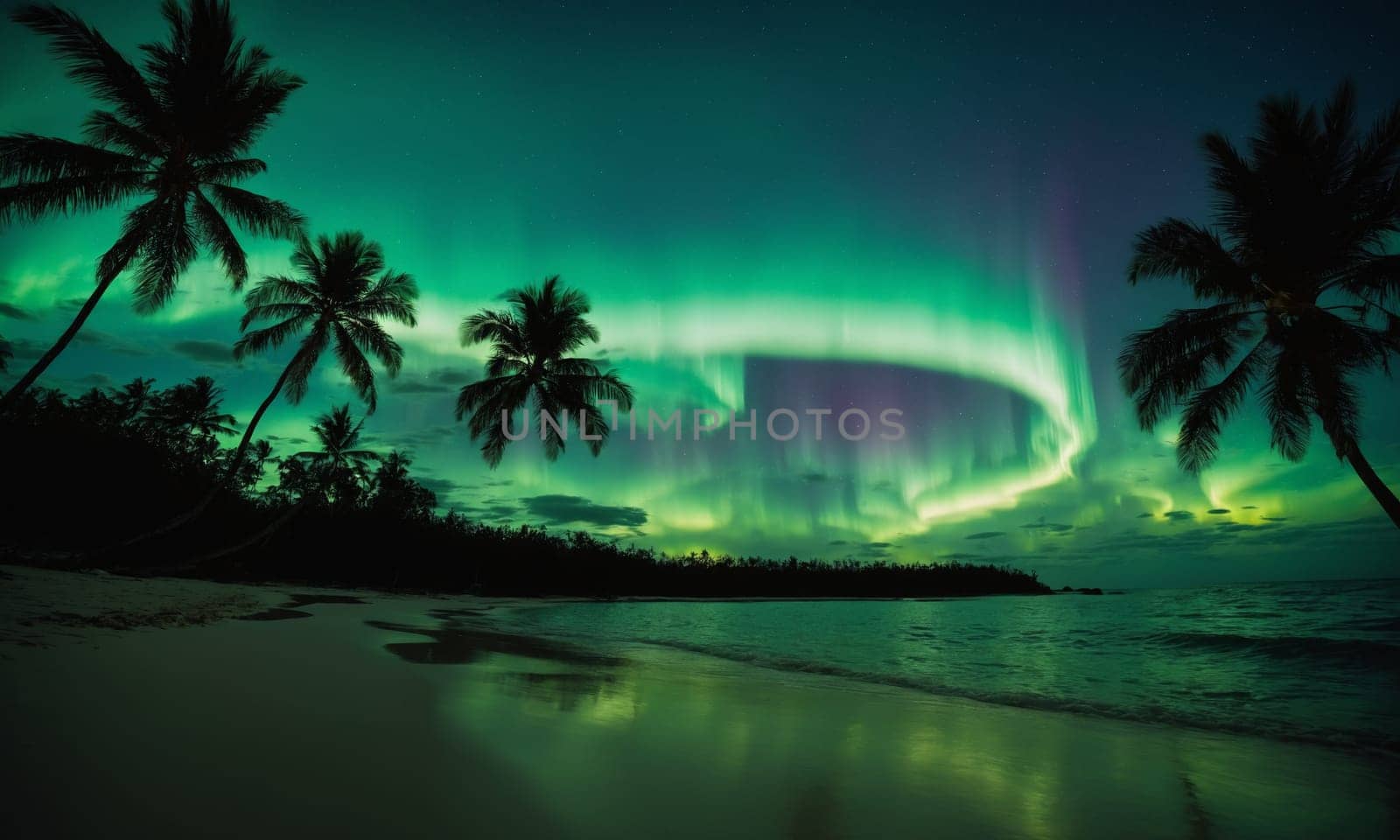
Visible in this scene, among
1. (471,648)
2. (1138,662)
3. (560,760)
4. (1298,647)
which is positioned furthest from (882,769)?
(1298,647)

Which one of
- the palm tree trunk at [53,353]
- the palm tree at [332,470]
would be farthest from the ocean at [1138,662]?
the palm tree at [332,470]

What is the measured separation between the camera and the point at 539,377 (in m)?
25.9

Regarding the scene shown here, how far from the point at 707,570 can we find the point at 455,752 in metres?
57.0

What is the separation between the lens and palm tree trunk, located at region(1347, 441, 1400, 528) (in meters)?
12.9

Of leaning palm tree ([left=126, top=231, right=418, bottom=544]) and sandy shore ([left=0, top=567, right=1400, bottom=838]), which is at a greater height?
leaning palm tree ([left=126, top=231, right=418, bottom=544])

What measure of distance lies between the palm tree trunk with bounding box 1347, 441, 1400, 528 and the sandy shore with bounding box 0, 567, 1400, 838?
1321 cm

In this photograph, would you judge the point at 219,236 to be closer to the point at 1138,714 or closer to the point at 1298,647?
the point at 1138,714

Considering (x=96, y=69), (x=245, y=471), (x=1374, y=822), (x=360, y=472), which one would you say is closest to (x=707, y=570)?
(x=360, y=472)

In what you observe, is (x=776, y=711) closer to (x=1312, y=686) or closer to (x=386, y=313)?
(x=1312, y=686)

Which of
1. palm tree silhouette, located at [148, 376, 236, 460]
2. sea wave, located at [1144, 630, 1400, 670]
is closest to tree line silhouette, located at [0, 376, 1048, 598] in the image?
palm tree silhouette, located at [148, 376, 236, 460]

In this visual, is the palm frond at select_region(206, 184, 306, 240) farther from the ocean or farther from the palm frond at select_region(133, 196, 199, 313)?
the ocean

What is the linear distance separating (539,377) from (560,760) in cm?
2427

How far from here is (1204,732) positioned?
15.3ft

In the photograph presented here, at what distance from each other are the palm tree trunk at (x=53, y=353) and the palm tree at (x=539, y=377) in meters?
11.8
